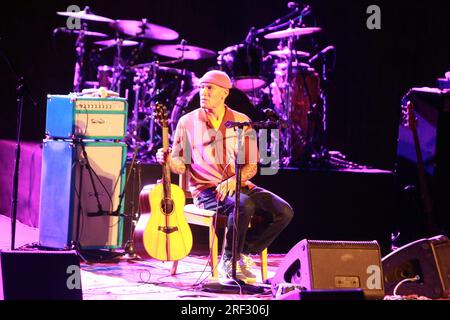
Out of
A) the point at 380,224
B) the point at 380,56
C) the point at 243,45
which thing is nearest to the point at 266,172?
the point at 380,224

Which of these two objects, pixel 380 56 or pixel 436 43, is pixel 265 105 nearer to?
pixel 380 56

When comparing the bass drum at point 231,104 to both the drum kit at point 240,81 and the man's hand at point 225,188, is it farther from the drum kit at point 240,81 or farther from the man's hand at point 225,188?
the man's hand at point 225,188

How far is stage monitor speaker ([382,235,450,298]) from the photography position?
504cm

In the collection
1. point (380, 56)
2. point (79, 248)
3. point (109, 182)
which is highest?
point (380, 56)

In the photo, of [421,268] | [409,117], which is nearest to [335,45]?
[409,117]

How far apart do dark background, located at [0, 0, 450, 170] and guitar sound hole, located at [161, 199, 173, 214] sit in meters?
3.41

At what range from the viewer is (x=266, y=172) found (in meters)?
7.61

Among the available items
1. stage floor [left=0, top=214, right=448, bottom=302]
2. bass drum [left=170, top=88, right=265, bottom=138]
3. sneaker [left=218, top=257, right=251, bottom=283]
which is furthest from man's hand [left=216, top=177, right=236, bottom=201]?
bass drum [left=170, top=88, right=265, bottom=138]

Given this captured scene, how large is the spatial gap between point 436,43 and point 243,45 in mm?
2345

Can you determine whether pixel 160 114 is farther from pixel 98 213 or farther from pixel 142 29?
pixel 142 29

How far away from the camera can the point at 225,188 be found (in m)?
5.97

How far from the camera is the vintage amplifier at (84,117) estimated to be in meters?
6.76

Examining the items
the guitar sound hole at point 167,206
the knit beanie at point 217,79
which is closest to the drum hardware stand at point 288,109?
the knit beanie at point 217,79

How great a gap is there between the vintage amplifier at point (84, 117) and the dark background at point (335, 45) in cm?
226
